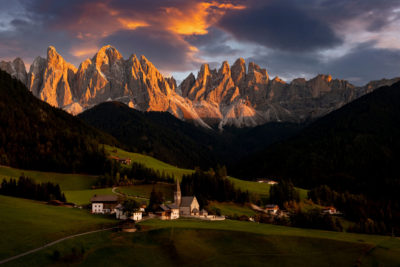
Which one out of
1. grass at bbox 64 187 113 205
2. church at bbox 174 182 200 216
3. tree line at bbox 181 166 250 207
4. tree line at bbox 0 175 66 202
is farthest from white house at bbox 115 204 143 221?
tree line at bbox 181 166 250 207

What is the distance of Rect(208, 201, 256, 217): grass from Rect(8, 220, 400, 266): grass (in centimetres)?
5760

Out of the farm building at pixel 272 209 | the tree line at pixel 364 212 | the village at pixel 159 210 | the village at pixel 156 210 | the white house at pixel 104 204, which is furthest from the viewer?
the farm building at pixel 272 209

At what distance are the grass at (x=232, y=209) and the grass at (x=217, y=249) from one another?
5760cm

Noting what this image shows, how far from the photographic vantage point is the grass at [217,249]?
72.7 m

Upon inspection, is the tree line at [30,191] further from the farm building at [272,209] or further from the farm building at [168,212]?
the farm building at [272,209]

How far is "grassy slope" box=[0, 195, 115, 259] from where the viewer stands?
74.2 meters

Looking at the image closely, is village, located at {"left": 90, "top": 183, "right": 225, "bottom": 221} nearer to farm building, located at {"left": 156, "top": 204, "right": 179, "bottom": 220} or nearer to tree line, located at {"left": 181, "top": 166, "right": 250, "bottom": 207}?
farm building, located at {"left": 156, "top": 204, "right": 179, "bottom": 220}

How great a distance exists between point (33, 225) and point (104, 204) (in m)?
41.5

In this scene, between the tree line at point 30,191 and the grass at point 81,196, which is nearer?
the tree line at point 30,191

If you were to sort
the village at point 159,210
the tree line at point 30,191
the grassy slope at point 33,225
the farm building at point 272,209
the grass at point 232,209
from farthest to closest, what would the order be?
the farm building at point 272,209 → the grass at point 232,209 → the tree line at point 30,191 → the village at point 159,210 → the grassy slope at point 33,225

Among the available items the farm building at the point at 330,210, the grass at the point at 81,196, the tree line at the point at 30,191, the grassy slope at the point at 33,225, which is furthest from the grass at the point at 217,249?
the farm building at the point at 330,210

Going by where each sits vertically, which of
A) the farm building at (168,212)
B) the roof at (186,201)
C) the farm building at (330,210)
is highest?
the roof at (186,201)

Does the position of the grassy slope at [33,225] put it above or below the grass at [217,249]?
above

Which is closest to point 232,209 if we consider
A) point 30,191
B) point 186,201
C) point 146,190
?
point 186,201
